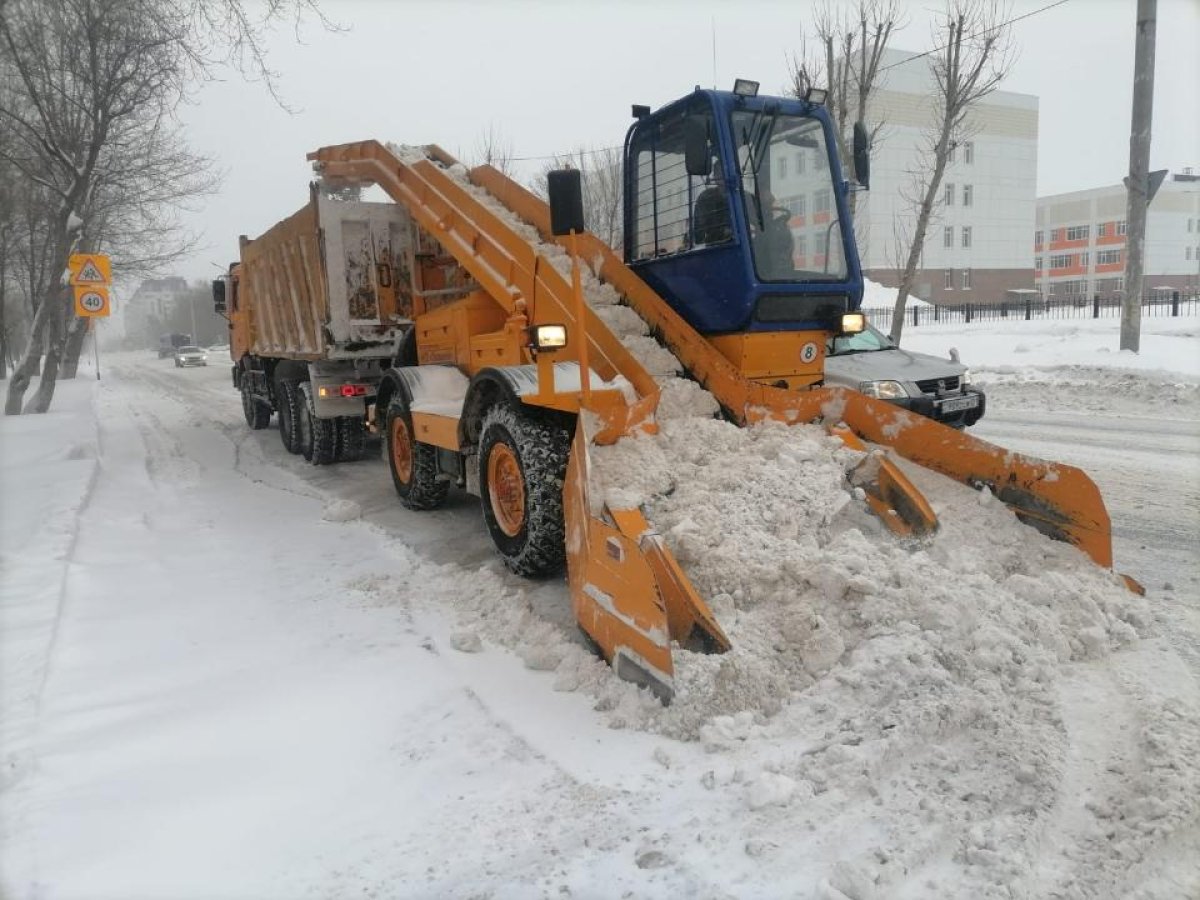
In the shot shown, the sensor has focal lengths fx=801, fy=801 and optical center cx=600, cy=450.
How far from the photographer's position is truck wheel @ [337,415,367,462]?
9781 mm

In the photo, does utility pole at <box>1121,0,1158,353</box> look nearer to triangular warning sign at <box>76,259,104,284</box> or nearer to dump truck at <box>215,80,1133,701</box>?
dump truck at <box>215,80,1133,701</box>

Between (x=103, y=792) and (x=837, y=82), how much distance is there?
18971 millimetres

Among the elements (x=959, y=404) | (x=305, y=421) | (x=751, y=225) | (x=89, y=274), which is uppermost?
(x=89, y=274)

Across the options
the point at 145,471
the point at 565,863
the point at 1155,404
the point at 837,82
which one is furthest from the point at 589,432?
the point at 837,82

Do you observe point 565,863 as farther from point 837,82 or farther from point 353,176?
point 837,82

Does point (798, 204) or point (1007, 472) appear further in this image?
point (798, 204)

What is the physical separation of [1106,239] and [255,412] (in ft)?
236

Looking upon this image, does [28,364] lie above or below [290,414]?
above

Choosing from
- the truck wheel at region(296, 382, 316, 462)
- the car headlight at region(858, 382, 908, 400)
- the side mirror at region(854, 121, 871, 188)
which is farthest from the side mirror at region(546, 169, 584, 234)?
the truck wheel at region(296, 382, 316, 462)

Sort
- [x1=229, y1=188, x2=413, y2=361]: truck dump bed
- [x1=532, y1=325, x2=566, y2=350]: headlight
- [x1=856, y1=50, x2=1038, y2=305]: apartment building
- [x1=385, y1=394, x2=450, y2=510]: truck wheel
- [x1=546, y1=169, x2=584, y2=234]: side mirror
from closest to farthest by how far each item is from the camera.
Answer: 1. [x1=546, y1=169, x2=584, y2=234]: side mirror
2. [x1=532, y1=325, x2=566, y2=350]: headlight
3. [x1=385, y1=394, x2=450, y2=510]: truck wheel
4. [x1=229, y1=188, x2=413, y2=361]: truck dump bed
5. [x1=856, y1=50, x2=1038, y2=305]: apartment building

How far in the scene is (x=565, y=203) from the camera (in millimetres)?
4172

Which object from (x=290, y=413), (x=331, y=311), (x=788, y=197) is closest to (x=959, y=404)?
(x=788, y=197)

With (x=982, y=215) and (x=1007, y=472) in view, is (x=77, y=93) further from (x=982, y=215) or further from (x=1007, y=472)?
(x=982, y=215)

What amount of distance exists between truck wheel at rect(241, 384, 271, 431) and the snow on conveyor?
34.1 ft
